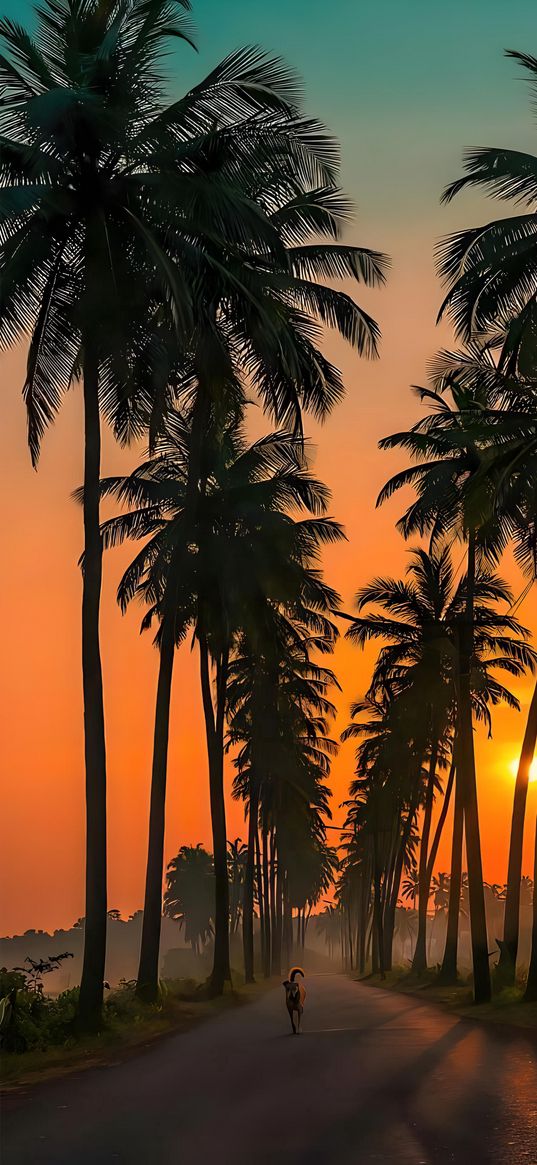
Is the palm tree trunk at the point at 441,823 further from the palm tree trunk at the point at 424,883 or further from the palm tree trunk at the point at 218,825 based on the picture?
the palm tree trunk at the point at 218,825

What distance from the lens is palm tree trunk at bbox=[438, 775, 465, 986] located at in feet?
139

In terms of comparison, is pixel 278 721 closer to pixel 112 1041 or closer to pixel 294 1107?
pixel 112 1041

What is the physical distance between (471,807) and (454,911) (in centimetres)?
1473

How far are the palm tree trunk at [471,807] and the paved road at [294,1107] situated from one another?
973cm

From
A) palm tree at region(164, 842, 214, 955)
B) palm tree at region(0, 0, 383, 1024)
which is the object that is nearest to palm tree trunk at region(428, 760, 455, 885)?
palm tree at region(0, 0, 383, 1024)

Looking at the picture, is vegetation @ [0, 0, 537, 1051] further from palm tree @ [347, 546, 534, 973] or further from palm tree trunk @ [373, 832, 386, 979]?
palm tree trunk @ [373, 832, 386, 979]

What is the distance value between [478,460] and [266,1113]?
808 inches

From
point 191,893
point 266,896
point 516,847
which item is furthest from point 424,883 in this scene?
point 191,893

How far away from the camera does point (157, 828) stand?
28125 mm

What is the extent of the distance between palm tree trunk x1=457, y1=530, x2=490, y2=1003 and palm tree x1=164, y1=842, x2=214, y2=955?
123892mm

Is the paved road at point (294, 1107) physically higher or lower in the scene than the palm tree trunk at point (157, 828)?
lower

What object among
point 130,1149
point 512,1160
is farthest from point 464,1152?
point 130,1149

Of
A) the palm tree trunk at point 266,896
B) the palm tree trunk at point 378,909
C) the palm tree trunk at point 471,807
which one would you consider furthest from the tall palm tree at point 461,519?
the palm tree trunk at point 266,896

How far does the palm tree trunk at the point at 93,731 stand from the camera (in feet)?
66.4
